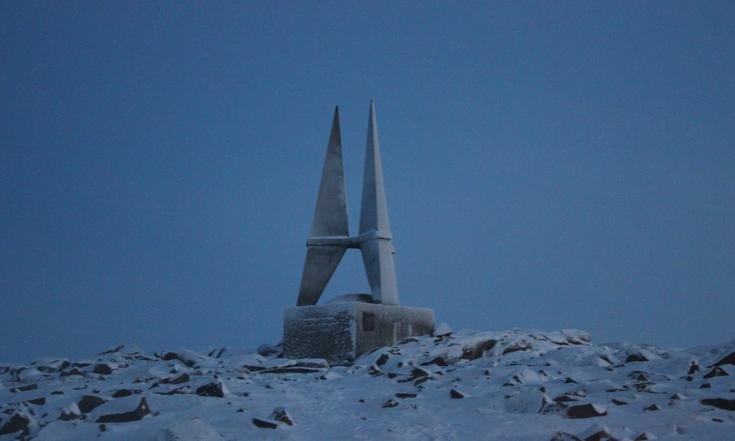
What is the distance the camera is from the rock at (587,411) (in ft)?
15.6

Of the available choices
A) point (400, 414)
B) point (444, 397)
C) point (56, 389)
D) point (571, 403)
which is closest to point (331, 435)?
point (400, 414)

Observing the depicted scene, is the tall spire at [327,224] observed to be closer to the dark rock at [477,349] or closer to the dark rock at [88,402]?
the dark rock at [477,349]

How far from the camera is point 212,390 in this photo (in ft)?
20.1

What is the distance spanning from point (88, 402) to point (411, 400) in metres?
2.93

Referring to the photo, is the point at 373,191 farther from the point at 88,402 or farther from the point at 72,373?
the point at 88,402

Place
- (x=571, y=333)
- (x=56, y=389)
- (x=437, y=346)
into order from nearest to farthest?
(x=56, y=389) → (x=437, y=346) → (x=571, y=333)

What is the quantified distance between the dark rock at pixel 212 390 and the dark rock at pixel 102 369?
3403 millimetres

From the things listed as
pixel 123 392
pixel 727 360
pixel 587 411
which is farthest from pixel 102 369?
pixel 727 360

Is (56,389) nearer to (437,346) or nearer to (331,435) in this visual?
(331,435)

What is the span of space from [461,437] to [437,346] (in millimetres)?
4371

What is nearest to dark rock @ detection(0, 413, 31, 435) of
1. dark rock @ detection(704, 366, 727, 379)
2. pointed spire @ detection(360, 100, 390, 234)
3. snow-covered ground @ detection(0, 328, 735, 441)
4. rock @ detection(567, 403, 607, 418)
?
snow-covered ground @ detection(0, 328, 735, 441)

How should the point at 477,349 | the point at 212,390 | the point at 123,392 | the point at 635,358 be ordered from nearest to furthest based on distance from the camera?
the point at 212,390 < the point at 123,392 < the point at 635,358 < the point at 477,349

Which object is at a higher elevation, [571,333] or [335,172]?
[335,172]

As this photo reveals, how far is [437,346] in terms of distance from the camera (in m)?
9.00
